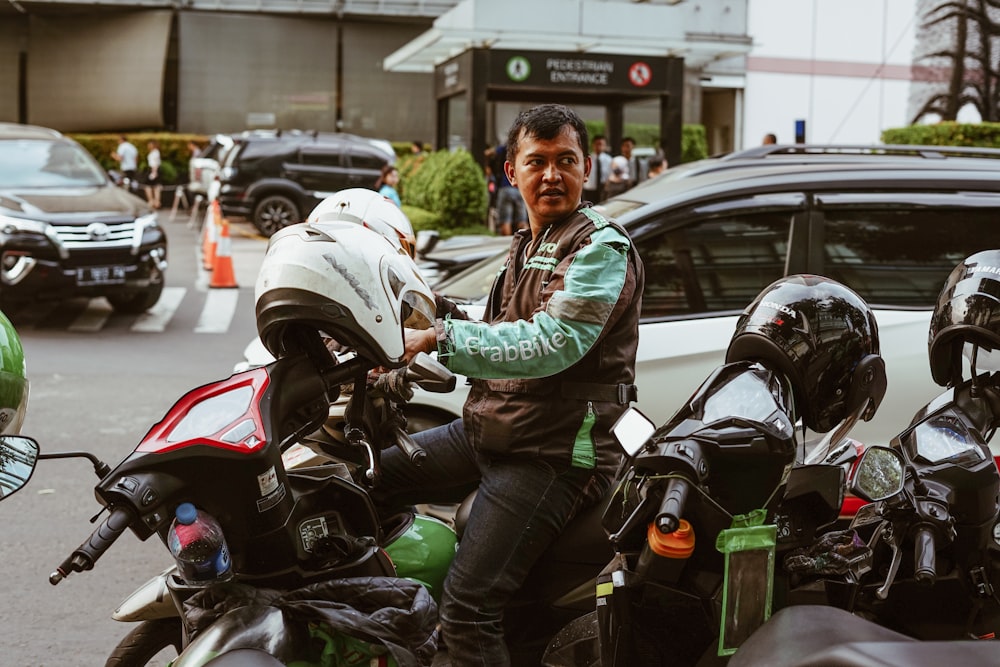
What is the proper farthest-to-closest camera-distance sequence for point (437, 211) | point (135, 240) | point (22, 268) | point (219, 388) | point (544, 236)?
point (437, 211) → point (135, 240) → point (22, 268) → point (544, 236) → point (219, 388)

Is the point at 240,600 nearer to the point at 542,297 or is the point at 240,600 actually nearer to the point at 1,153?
the point at 542,297

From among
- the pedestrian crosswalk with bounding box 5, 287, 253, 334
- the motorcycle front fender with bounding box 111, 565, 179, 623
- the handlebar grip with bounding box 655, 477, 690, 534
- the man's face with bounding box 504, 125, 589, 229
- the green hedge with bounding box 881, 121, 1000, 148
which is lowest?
the pedestrian crosswalk with bounding box 5, 287, 253, 334

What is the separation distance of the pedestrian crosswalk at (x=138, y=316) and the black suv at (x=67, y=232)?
0.28m

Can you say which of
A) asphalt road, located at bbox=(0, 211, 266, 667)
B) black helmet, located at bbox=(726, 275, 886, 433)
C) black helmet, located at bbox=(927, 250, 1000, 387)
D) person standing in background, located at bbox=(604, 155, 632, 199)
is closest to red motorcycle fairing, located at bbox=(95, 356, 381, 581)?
black helmet, located at bbox=(726, 275, 886, 433)

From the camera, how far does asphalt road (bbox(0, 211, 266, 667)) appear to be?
459cm

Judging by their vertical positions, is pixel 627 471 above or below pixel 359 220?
below

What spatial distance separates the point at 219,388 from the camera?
2363 mm

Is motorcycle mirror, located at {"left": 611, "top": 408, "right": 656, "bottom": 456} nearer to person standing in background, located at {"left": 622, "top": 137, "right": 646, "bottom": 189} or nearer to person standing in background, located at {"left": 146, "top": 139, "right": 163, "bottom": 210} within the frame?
person standing in background, located at {"left": 622, "top": 137, "right": 646, "bottom": 189}

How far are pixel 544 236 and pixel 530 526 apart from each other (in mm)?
760

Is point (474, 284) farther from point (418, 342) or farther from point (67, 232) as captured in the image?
point (67, 232)

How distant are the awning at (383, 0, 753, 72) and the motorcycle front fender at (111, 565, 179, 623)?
18.0 m

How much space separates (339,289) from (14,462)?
2.24 feet

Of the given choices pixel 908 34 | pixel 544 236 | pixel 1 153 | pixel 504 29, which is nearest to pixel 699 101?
pixel 908 34

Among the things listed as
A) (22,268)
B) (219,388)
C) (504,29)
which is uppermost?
(504,29)
